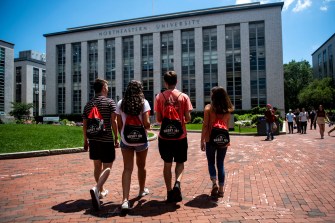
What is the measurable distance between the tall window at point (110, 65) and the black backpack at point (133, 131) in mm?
43762

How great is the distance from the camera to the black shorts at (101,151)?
3.92 metres

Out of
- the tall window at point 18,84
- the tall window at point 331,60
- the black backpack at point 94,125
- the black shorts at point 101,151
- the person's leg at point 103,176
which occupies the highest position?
the tall window at point 331,60

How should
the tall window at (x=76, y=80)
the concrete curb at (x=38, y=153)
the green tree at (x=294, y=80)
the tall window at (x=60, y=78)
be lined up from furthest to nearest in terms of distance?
the green tree at (x=294, y=80), the tall window at (x=60, y=78), the tall window at (x=76, y=80), the concrete curb at (x=38, y=153)

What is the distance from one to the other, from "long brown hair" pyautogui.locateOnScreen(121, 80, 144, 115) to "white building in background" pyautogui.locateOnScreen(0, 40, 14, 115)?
2322 inches

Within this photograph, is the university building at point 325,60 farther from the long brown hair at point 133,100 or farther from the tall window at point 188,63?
the long brown hair at point 133,100

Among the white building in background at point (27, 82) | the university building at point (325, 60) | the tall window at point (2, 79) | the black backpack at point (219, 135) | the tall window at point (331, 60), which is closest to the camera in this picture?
the black backpack at point (219, 135)

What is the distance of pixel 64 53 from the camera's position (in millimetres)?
50625

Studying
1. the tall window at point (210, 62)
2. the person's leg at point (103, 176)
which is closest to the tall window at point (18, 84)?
the tall window at point (210, 62)

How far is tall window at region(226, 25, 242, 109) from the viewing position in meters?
40.0

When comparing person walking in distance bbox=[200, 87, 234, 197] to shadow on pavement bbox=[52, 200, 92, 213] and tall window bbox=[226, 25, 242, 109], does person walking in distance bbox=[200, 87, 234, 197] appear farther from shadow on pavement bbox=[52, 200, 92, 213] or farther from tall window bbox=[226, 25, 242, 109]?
tall window bbox=[226, 25, 242, 109]

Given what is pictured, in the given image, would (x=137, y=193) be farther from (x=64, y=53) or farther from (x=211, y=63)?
(x=64, y=53)

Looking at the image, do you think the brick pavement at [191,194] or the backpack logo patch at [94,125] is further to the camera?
the backpack logo patch at [94,125]

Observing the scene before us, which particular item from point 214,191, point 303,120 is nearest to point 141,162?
point 214,191

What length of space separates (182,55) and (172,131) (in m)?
40.6
